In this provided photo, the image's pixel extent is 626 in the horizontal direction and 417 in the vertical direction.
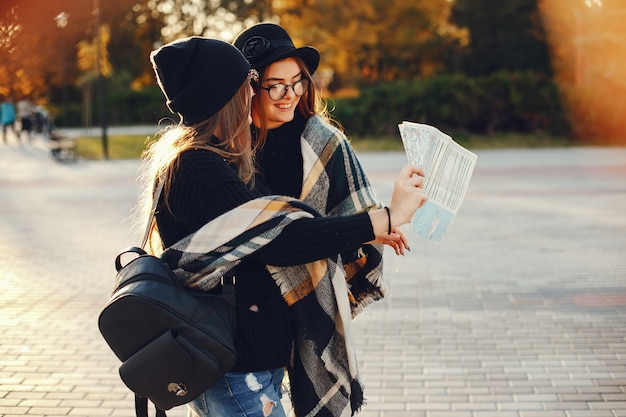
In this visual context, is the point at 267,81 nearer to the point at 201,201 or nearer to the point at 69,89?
the point at 201,201

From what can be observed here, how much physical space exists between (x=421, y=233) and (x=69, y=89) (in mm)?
47532

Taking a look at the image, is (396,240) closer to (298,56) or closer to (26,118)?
(298,56)

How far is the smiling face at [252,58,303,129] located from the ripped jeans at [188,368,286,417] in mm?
903

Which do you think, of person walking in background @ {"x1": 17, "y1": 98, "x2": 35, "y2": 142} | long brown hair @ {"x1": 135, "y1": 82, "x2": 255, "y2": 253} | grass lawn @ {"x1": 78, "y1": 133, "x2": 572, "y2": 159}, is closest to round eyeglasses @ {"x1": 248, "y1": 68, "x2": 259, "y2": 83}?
long brown hair @ {"x1": 135, "y1": 82, "x2": 255, "y2": 253}

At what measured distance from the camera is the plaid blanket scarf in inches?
84.6

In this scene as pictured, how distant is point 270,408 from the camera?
2.32 metres

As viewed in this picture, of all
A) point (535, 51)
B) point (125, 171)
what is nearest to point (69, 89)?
point (535, 51)

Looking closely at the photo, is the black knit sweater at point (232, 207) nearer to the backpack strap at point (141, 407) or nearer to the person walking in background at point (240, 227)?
the person walking in background at point (240, 227)

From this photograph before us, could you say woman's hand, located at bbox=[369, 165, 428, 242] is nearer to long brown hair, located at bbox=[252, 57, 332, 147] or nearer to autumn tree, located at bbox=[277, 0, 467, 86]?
long brown hair, located at bbox=[252, 57, 332, 147]

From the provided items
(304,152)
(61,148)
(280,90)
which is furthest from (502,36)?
(304,152)

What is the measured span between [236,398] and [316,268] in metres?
0.44

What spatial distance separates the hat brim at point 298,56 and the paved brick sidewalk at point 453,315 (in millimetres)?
2267

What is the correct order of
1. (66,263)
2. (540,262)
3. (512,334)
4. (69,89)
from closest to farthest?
1. (512,334)
2. (540,262)
3. (66,263)
4. (69,89)

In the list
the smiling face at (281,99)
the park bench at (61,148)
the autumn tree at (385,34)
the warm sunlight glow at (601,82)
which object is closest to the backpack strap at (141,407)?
the smiling face at (281,99)
